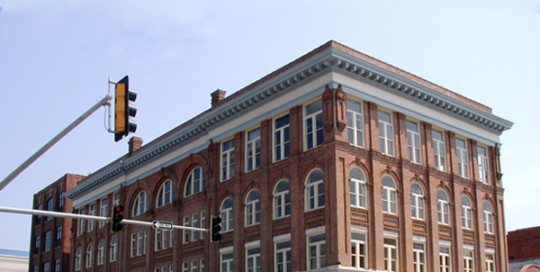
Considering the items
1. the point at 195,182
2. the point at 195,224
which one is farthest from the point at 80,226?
the point at 195,224

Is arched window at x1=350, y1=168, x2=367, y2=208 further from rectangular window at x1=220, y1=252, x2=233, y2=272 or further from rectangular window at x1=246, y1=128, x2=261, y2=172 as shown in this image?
rectangular window at x1=220, y1=252, x2=233, y2=272

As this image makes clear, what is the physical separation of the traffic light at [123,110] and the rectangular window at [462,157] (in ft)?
110

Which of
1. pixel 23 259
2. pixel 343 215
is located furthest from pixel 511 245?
pixel 23 259

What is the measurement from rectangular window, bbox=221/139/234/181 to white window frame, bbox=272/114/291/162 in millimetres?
5005

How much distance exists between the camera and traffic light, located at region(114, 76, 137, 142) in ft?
50.3

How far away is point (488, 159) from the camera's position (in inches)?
1901

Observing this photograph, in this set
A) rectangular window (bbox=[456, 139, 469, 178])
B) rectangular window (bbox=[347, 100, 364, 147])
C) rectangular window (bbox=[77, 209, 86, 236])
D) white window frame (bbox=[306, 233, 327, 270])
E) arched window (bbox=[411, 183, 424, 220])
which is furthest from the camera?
rectangular window (bbox=[77, 209, 86, 236])

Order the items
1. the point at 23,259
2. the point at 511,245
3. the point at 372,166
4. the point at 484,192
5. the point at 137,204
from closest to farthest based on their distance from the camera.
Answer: the point at 372,166 < the point at 484,192 < the point at 137,204 < the point at 511,245 < the point at 23,259

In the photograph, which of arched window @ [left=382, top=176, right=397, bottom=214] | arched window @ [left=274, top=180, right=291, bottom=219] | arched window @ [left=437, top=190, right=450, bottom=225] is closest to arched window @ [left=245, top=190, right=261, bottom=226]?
arched window @ [left=274, top=180, right=291, bottom=219]

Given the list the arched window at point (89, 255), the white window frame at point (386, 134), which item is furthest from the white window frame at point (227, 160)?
the arched window at point (89, 255)

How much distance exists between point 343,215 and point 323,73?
25.3 ft

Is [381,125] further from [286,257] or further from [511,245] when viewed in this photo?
[511,245]

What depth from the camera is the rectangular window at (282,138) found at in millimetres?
41281

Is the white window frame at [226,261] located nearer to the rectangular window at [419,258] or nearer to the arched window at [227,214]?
the arched window at [227,214]
